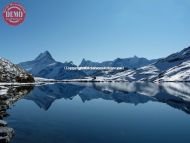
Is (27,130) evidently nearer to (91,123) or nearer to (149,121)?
(91,123)

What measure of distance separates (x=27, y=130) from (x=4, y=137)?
1183cm

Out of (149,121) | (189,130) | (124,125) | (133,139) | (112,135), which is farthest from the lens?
(149,121)

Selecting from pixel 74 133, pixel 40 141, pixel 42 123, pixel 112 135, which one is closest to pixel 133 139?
pixel 112 135

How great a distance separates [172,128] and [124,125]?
8223 millimetres

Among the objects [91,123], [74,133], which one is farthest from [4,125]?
[91,123]

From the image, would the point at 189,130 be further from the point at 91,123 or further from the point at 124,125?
the point at 91,123

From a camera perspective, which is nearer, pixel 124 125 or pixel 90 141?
pixel 90 141

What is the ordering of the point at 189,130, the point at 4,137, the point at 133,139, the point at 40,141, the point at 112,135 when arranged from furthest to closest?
the point at 189,130
the point at 112,135
the point at 133,139
the point at 40,141
the point at 4,137

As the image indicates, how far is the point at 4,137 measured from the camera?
3675 centimetres

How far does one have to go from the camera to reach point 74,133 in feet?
154

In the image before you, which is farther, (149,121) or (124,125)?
(149,121)

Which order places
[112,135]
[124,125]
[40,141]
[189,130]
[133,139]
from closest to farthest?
[40,141]
[133,139]
[112,135]
[189,130]
[124,125]

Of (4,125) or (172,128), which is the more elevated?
(4,125)

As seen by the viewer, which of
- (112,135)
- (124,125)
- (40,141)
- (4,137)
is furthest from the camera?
(124,125)
